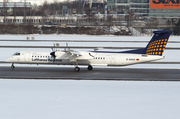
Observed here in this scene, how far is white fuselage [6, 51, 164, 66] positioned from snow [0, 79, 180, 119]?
19.4 ft

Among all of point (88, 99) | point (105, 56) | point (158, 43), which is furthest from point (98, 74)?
point (88, 99)

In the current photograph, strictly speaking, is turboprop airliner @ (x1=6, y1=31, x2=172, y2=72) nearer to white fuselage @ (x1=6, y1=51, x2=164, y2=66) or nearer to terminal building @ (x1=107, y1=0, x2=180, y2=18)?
white fuselage @ (x1=6, y1=51, x2=164, y2=66)

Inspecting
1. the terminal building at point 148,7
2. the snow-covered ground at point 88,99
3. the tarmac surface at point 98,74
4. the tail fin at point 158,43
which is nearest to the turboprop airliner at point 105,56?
the tail fin at point 158,43

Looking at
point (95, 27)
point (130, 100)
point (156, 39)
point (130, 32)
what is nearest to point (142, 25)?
point (130, 32)

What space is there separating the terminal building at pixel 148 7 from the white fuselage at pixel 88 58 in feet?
456

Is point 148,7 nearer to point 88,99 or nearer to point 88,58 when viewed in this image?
point 88,58

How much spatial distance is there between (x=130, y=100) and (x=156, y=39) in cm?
1454

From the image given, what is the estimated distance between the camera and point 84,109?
1681 cm

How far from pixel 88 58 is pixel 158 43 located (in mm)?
8295

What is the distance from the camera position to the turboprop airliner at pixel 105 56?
31359 mm

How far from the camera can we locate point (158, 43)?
104ft

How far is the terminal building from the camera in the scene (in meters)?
165

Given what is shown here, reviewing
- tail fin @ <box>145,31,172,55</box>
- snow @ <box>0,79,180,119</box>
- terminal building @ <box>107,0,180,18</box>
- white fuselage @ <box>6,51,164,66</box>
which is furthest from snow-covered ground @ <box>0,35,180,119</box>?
terminal building @ <box>107,0,180,18</box>

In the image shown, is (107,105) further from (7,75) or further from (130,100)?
(7,75)
